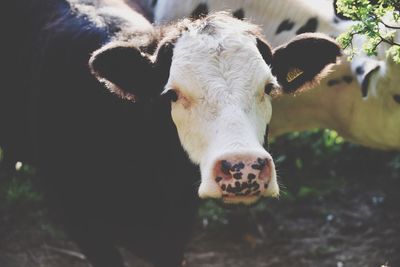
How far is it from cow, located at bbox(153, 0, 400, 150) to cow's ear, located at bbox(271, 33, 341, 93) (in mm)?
583

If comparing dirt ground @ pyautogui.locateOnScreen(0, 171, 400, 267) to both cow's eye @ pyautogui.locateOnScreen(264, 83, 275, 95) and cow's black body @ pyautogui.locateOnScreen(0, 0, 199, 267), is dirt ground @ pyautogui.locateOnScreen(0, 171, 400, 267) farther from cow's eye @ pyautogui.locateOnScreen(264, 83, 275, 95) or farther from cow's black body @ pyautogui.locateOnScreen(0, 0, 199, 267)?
cow's eye @ pyautogui.locateOnScreen(264, 83, 275, 95)

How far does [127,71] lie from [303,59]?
867 mm

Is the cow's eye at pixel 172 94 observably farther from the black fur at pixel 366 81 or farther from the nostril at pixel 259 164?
the black fur at pixel 366 81

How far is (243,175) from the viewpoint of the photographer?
352 cm

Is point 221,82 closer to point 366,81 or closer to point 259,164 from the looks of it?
point 259,164

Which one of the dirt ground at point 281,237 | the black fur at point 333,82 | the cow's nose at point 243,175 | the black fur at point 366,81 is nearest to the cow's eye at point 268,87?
the cow's nose at point 243,175

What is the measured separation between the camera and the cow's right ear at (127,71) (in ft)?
13.5

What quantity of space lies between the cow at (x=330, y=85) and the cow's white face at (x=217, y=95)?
1.04 meters

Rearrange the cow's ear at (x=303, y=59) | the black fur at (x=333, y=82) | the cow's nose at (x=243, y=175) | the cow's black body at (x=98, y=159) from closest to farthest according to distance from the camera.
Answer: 1. the cow's nose at (x=243, y=175)
2. the cow's ear at (x=303, y=59)
3. the cow's black body at (x=98, y=159)
4. the black fur at (x=333, y=82)

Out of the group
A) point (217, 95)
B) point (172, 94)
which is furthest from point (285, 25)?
point (217, 95)

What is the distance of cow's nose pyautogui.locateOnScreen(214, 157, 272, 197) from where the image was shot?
352 cm

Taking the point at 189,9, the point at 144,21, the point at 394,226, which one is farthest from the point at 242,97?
the point at 394,226

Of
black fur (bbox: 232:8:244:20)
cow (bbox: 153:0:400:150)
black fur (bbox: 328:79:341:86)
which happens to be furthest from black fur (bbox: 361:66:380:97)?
black fur (bbox: 232:8:244:20)

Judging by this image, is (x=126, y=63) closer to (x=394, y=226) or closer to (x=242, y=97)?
(x=242, y=97)
